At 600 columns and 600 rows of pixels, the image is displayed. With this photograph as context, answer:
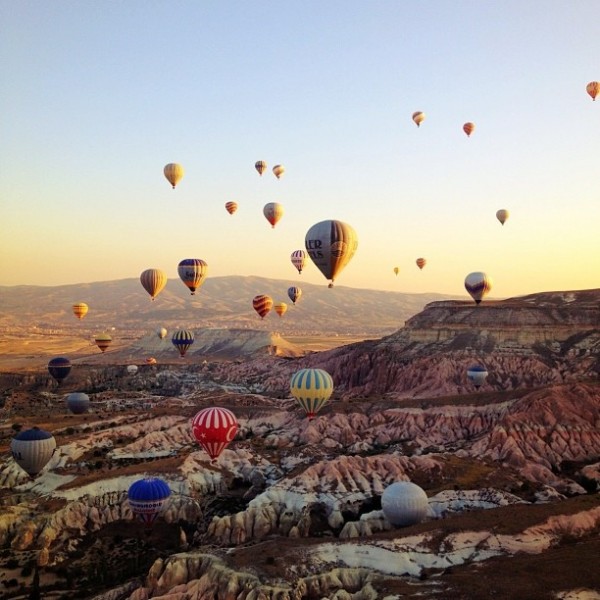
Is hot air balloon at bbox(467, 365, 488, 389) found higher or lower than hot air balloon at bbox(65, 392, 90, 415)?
higher

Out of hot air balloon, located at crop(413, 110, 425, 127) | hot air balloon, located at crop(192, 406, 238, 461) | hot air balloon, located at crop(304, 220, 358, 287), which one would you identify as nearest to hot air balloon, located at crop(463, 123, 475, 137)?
Answer: hot air balloon, located at crop(413, 110, 425, 127)

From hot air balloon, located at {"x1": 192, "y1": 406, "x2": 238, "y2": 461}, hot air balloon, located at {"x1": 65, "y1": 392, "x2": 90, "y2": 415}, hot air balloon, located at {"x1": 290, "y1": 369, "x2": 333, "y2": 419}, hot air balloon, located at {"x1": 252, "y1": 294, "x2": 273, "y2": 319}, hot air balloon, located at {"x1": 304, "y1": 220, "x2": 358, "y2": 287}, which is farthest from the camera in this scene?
hot air balloon, located at {"x1": 252, "y1": 294, "x2": 273, "y2": 319}

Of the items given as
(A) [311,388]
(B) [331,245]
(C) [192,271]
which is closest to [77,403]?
(C) [192,271]

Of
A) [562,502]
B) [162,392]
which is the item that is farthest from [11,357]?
[562,502]

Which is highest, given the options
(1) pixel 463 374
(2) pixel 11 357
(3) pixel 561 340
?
(3) pixel 561 340

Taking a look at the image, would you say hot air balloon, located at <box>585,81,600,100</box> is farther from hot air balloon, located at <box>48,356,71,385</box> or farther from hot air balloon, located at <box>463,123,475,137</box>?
hot air balloon, located at <box>48,356,71,385</box>

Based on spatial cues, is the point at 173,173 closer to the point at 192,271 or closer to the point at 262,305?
the point at 192,271

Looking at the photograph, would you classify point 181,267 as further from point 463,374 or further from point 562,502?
point 562,502
